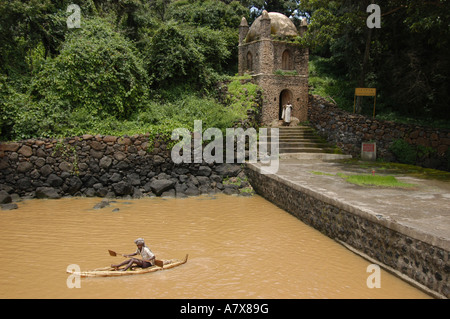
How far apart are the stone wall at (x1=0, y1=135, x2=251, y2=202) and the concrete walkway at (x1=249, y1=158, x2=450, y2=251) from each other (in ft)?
11.7

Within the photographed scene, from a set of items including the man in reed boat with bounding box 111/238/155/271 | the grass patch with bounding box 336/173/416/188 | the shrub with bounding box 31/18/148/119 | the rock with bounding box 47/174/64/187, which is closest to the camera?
the man in reed boat with bounding box 111/238/155/271

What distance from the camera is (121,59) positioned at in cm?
1562

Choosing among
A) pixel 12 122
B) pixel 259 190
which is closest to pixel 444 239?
pixel 259 190

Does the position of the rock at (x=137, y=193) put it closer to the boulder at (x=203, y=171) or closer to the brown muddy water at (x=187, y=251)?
the brown muddy water at (x=187, y=251)

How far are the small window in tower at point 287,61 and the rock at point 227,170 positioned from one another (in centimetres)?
794

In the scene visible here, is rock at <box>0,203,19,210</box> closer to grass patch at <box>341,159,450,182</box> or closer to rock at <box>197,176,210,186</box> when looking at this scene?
rock at <box>197,176,210,186</box>

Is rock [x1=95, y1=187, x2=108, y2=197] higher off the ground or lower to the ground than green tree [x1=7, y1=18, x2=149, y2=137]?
lower

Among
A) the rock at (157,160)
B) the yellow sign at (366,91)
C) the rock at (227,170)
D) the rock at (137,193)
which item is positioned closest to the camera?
the rock at (137,193)

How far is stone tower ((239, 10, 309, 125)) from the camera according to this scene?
18.9 meters

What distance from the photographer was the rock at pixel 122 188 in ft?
42.4

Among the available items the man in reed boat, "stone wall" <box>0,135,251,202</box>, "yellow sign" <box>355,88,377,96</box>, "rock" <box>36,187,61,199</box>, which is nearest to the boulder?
"stone wall" <box>0,135,251,202</box>

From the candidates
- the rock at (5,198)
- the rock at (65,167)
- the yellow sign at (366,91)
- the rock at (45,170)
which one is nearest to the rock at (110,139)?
the rock at (65,167)

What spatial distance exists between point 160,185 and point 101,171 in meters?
2.32

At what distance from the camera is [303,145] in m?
16.7
